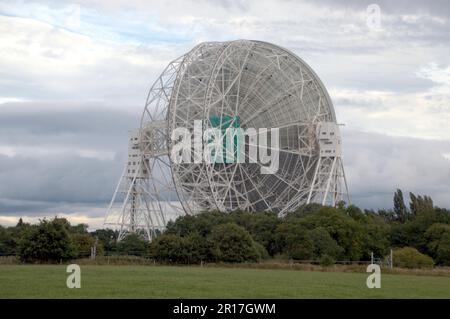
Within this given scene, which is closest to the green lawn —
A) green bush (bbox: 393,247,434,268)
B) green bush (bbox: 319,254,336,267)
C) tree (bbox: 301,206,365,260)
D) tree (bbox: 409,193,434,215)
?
green bush (bbox: 319,254,336,267)

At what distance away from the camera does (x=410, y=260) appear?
70.9m

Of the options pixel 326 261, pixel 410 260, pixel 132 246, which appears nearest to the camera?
pixel 326 261

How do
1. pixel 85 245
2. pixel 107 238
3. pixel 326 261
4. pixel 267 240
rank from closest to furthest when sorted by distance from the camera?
1. pixel 326 261
2. pixel 267 240
3. pixel 85 245
4. pixel 107 238

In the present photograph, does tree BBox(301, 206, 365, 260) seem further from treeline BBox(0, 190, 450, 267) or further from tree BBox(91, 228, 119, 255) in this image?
tree BBox(91, 228, 119, 255)

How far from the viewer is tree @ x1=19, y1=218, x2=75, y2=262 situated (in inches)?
2566

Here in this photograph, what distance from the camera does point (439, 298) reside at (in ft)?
115

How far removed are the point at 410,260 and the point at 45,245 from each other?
31.8 meters

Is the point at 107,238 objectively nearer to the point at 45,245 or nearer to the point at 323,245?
the point at 45,245

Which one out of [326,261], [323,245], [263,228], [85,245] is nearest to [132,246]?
[85,245]
